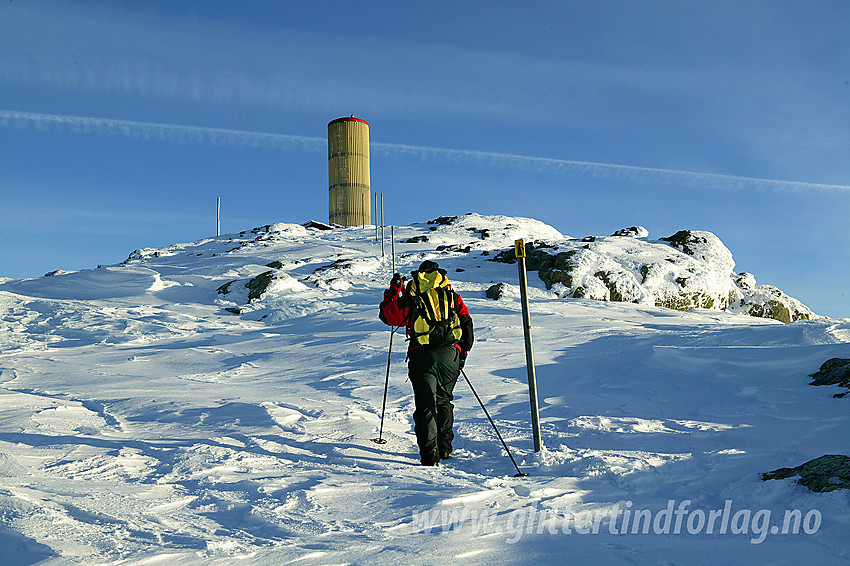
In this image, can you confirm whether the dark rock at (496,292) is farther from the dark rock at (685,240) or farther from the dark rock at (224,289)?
the dark rock at (685,240)

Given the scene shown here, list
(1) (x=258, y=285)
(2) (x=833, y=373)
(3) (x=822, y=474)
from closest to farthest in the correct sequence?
1. (3) (x=822, y=474)
2. (2) (x=833, y=373)
3. (1) (x=258, y=285)

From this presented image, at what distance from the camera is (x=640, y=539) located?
10.9 ft

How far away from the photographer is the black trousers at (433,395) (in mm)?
5414

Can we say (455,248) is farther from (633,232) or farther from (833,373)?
(833,373)

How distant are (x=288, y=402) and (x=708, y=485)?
5.10m


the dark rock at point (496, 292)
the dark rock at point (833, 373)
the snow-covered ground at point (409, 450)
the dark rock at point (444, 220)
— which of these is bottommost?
the snow-covered ground at point (409, 450)

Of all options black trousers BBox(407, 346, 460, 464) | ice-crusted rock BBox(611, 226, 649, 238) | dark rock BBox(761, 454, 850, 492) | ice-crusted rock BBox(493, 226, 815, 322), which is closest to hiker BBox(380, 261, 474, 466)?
black trousers BBox(407, 346, 460, 464)

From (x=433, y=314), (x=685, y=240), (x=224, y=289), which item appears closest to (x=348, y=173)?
(x=224, y=289)

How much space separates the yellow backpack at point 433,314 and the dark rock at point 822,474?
8.88ft

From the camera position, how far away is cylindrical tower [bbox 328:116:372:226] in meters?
45.3

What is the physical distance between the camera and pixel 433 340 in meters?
5.60

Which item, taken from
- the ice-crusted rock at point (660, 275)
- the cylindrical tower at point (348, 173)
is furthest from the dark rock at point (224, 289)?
the cylindrical tower at point (348, 173)

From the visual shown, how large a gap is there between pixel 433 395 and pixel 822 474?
9.86 ft

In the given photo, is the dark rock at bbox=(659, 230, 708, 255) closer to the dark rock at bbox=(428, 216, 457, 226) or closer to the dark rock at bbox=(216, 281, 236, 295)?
the dark rock at bbox=(428, 216, 457, 226)
